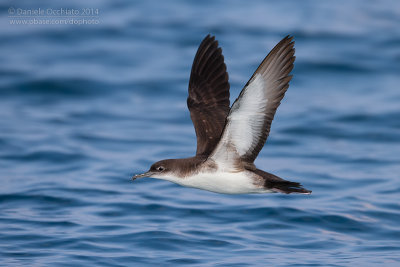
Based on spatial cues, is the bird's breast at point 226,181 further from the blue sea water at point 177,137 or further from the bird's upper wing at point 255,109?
the blue sea water at point 177,137

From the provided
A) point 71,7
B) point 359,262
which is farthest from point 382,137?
point 71,7

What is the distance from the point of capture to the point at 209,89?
8.79 meters

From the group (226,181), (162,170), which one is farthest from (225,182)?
(162,170)

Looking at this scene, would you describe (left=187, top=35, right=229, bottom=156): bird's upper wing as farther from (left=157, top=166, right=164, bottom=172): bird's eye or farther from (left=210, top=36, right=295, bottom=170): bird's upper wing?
Answer: (left=210, top=36, right=295, bottom=170): bird's upper wing

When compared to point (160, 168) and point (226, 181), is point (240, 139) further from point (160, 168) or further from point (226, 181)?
point (160, 168)

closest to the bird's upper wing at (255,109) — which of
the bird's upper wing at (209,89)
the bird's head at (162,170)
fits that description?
the bird's head at (162,170)

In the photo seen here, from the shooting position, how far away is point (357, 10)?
57.3 ft

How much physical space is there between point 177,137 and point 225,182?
16.7 feet

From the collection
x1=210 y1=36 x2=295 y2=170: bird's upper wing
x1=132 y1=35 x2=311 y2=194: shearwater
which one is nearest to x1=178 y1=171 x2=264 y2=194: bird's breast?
x1=132 y1=35 x2=311 y2=194: shearwater

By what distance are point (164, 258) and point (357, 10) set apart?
11.2 m

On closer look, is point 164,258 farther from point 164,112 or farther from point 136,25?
point 136,25

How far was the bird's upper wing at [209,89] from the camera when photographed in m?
8.50

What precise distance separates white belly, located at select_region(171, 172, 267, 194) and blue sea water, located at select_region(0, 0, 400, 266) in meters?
0.90

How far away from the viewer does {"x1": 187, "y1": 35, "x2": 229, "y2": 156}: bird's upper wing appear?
8.50m
